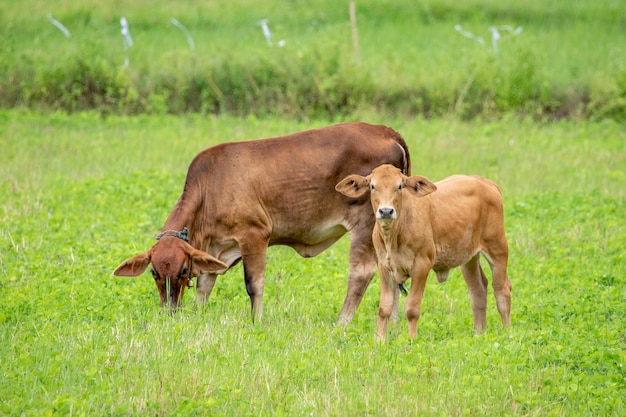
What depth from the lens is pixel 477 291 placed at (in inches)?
392

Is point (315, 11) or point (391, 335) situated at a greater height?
point (391, 335)

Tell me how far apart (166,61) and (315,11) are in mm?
8450

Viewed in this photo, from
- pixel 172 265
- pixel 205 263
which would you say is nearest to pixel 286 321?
pixel 205 263

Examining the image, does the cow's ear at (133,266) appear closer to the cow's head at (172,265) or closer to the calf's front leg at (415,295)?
the cow's head at (172,265)

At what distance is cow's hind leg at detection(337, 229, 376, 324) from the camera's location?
33.2ft

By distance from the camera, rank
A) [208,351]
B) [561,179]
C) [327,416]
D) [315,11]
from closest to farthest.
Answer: [327,416], [208,351], [561,179], [315,11]

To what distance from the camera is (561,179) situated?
1627 cm

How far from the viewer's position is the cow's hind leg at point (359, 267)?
33.2 feet

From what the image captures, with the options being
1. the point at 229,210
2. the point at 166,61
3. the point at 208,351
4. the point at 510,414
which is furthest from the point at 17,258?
the point at 166,61

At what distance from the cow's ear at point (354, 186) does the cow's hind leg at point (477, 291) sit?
1.50 meters

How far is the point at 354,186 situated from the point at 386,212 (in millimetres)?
864

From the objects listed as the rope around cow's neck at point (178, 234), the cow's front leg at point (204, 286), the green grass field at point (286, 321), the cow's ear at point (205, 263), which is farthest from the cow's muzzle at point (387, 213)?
the cow's front leg at point (204, 286)

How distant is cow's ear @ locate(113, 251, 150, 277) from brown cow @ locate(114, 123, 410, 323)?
44 cm

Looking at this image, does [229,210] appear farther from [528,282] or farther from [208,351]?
[528,282]
